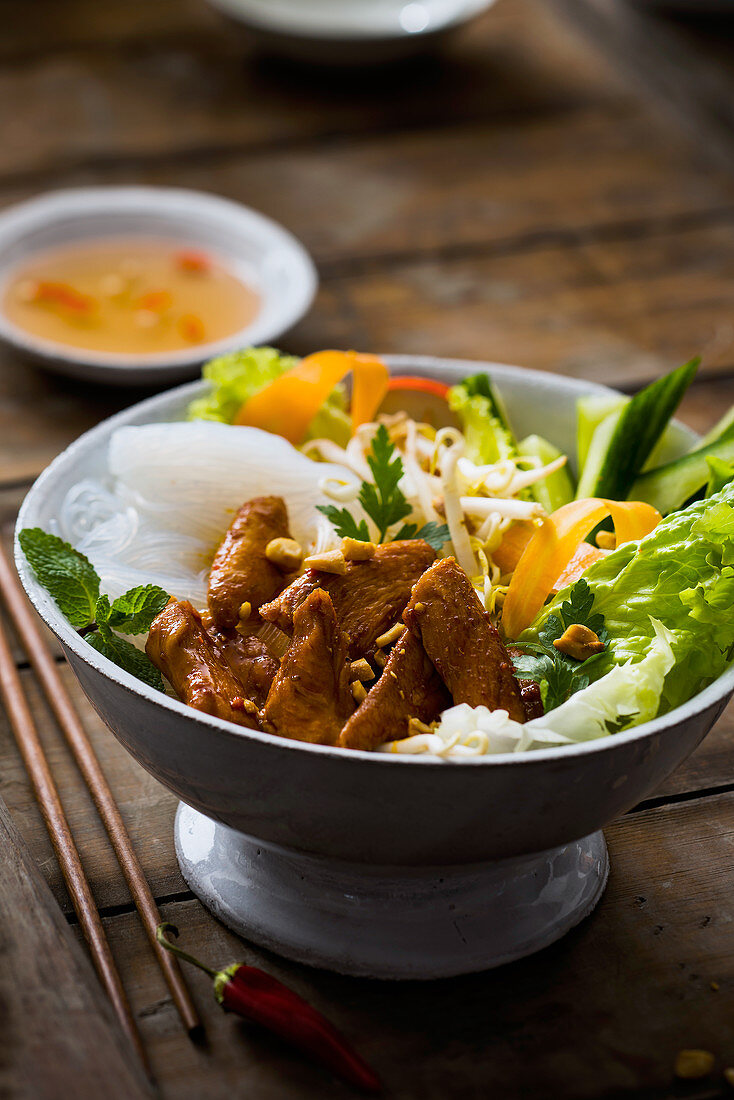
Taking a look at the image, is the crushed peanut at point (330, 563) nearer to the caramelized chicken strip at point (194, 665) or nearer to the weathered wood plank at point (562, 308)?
the caramelized chicken strip at point (194, 665)

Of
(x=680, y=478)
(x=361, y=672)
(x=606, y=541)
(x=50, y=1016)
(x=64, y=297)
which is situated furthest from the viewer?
(x=64, y=297)

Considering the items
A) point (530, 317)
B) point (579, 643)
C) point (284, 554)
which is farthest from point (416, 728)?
point (530, 317)

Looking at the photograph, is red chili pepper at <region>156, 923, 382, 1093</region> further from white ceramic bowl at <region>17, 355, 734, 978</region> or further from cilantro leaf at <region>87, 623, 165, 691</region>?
cilantro leaf at <region>87, 623, 165, 691</region>

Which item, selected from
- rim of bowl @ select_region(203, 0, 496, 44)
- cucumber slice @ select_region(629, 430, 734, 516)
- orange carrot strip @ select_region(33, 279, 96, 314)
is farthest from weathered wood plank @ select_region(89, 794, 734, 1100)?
rim of bowl @ select_region(203, 0, 496, 44)

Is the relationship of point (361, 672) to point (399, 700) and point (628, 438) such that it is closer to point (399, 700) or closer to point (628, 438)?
point (399, 700)

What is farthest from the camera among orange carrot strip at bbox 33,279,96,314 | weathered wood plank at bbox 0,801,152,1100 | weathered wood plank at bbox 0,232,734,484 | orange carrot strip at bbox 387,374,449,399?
orange carrot strip at bbox 33,279,96,314

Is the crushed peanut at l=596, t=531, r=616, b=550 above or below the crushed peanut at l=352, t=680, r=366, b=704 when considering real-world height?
below

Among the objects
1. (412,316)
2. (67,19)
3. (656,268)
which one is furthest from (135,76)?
(656,268)
